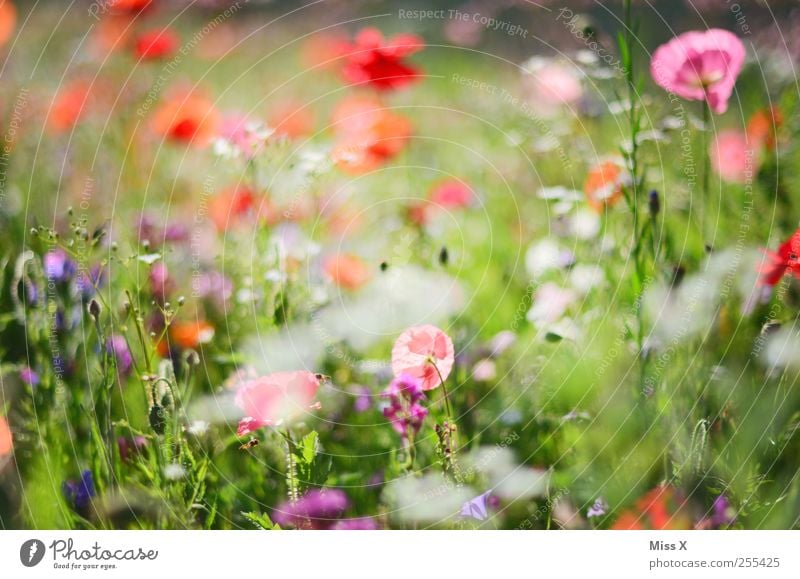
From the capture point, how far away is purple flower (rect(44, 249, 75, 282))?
722 mm

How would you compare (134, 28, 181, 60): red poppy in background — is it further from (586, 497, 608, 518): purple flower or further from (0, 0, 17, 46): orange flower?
(586, 497, 608, 518): purple flower

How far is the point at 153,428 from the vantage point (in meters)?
0.70

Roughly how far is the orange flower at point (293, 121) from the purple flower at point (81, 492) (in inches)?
13.3

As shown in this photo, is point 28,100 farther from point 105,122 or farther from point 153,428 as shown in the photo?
point 153,428

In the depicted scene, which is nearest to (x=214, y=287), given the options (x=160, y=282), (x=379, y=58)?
(x=160, y=282)

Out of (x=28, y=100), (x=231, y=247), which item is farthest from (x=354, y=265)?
(x=28, y=100)

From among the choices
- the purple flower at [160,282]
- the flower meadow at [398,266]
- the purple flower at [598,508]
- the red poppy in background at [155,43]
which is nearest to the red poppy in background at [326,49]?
the flower meadow at [398,266]

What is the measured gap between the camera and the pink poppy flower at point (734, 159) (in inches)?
29.7

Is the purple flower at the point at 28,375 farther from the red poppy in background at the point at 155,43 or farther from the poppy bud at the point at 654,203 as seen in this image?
the poppy bud at the point at 654,203

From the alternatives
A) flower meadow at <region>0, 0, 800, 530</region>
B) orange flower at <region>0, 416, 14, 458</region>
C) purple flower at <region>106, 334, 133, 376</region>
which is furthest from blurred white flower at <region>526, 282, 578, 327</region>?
orange flower at <region>0, 416, 14, 458</region>

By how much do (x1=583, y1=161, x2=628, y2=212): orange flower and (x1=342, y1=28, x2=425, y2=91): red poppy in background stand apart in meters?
0.19
